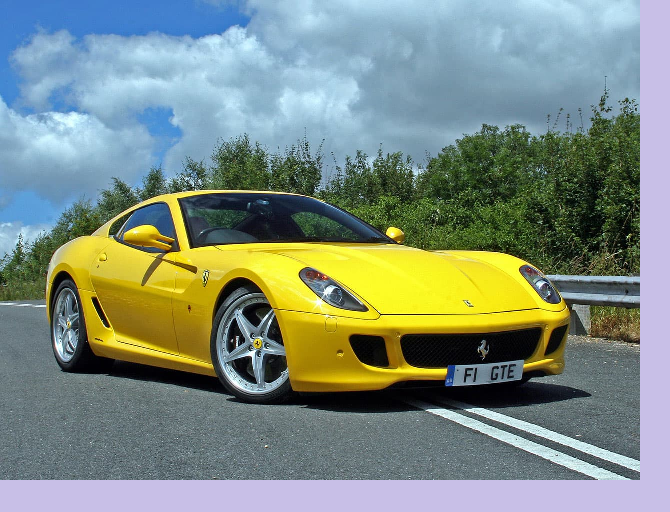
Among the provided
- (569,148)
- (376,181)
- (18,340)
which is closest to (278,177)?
(376,181)

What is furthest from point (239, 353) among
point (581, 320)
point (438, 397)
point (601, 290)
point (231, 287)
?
point (581, 320)

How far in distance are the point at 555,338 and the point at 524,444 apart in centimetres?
130

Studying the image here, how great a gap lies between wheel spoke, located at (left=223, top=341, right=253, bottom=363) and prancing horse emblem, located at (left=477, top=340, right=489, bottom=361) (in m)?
1.21

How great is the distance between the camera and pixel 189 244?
17.2 ft

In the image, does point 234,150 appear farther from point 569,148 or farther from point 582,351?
point 582,351

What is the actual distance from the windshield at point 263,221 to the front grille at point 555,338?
155cm

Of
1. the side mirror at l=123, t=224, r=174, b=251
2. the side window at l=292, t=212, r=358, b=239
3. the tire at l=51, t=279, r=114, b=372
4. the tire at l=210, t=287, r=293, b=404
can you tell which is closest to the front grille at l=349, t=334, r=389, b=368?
the tire at l=210, t=287, r=293, b=404

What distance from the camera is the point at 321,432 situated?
374cm

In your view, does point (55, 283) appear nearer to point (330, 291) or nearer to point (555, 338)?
point (330, 291)

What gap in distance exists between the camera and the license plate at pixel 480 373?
13.6 ft

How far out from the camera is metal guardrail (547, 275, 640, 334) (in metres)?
7.76

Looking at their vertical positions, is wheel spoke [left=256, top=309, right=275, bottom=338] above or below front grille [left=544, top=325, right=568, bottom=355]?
above

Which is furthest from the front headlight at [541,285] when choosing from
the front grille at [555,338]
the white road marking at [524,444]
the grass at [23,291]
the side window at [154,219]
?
the grass at [23,291]

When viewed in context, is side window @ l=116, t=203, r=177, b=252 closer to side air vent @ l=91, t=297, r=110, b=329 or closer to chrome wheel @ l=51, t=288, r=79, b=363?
side air vent @ l=91, t=297, r=110, b=329
